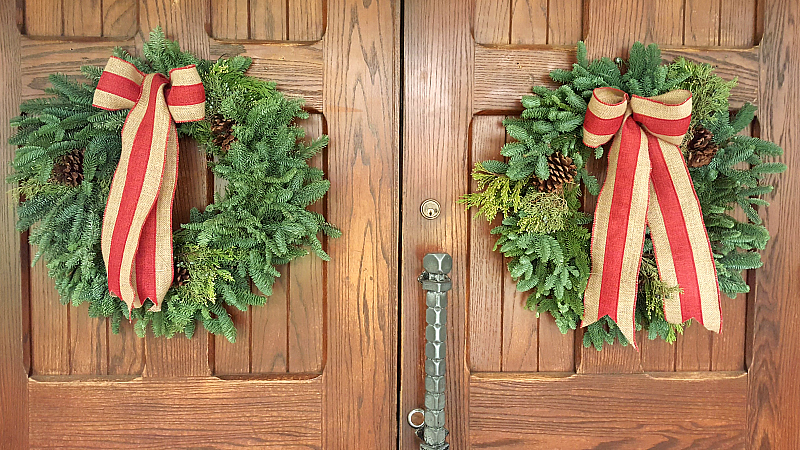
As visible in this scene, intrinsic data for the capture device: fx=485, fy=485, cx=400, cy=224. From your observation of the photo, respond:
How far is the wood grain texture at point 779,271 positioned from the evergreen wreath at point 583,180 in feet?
0.28

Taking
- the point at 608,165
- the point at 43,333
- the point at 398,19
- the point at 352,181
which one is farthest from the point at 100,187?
the point at 608,165

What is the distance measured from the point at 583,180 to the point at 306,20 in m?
0.60

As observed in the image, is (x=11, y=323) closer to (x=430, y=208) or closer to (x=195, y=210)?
(x=195, y=210)

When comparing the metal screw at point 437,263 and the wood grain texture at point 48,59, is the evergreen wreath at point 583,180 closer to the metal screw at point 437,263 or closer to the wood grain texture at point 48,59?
the metal screw at point 437,263

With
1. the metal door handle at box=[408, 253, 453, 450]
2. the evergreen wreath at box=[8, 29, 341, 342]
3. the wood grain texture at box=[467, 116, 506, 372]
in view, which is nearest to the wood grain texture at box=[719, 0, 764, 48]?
the wood grain texture at box=[467, 116, 506, 372]

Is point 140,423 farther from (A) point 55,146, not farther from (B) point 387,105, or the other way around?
(B) point 387,105

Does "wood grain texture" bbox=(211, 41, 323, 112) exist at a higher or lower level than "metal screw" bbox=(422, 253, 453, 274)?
higher

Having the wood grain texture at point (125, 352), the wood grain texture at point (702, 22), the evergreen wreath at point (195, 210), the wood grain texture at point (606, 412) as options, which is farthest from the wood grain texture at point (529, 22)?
the wood grain texture at point (125, 352)

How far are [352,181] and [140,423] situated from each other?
24.2 inches

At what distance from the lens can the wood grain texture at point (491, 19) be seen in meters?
0.92

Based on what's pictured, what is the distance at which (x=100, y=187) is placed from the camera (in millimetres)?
850

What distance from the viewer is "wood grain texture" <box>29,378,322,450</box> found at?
0.92m

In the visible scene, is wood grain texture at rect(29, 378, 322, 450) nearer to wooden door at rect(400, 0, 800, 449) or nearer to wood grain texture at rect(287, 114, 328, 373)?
wood grain texture at rect(287, 114, 328, 373)

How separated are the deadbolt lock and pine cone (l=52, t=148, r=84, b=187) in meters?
0.61
